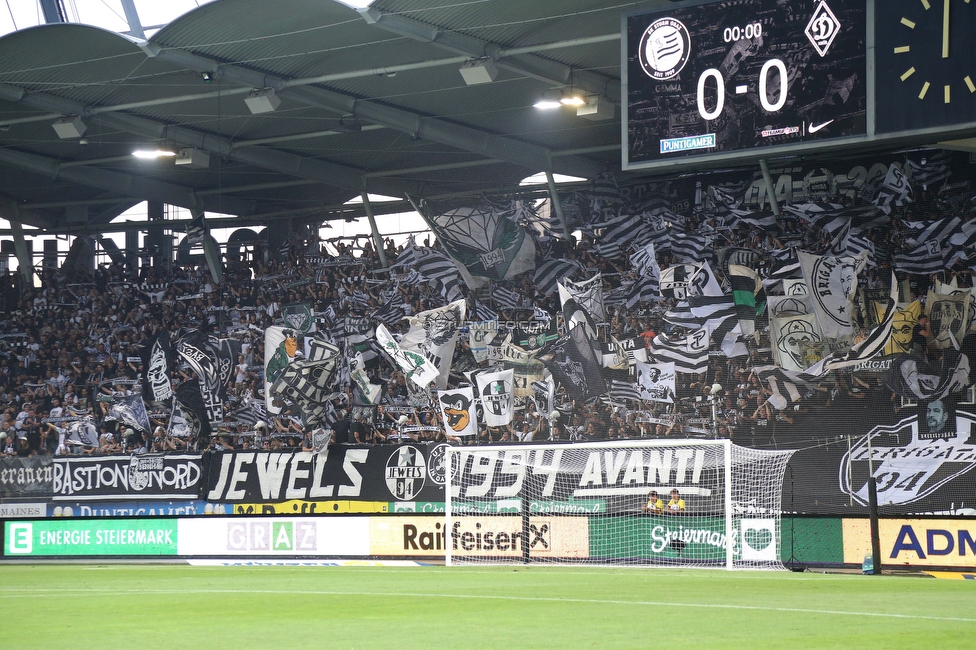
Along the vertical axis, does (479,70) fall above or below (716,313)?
above

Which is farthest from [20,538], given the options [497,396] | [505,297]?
[505,297]

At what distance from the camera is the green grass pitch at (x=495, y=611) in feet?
29.3

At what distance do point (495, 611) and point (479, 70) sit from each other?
12.3 meters

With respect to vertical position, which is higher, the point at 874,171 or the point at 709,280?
the point at 874,171

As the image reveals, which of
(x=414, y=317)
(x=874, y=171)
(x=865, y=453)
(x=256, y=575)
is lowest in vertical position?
(x=256, y=575)

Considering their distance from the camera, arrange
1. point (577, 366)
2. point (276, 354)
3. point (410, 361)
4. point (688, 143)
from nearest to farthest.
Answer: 1. point (688, 143)
2. point (577, 366)
3. point (410, 361)
4. point (276, 354)

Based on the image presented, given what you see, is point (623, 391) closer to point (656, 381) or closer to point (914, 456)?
point (656, 381)

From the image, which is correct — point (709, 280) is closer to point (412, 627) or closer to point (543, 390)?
point (543, 390)

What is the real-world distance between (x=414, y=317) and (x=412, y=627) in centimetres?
1725

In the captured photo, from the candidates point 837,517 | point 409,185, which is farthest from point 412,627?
point 409,185

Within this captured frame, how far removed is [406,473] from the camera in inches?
902

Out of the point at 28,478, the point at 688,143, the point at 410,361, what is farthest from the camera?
the point at 410,361

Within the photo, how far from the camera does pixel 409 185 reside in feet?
106

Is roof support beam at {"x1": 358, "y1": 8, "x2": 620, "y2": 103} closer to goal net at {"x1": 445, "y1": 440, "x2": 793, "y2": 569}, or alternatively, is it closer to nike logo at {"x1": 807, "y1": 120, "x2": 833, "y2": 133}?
goal net at {"x1": 445, "y1": 440, "x2": 793, "y2": 569}
